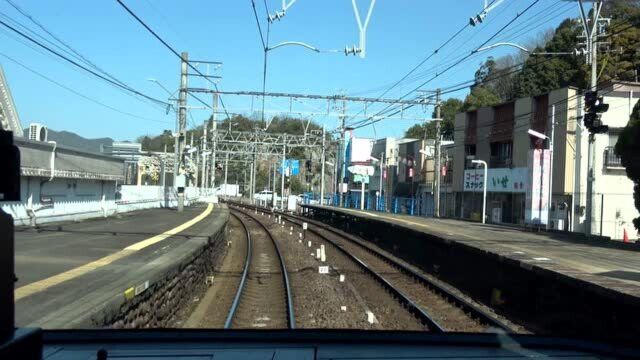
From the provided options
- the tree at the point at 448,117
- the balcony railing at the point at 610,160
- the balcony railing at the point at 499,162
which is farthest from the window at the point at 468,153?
the tree at the point at 448,117

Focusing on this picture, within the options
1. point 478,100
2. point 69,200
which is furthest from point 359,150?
point 69,200

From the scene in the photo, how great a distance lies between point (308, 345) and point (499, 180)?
3924cm

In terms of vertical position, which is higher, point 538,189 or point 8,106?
point 8,106

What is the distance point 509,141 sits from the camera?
1617 inches

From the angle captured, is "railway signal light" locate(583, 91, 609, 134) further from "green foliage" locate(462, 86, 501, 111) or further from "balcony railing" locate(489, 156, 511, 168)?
"green foliage" locate(462, 86, 501, 111)

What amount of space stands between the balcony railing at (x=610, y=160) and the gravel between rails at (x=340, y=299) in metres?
19.7

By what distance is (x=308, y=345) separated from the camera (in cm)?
373

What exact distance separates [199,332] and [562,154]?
113 ft

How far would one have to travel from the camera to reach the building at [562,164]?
3362cm

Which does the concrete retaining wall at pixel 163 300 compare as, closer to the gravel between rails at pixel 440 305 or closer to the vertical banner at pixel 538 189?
the gravel between rails at pixel 440 305

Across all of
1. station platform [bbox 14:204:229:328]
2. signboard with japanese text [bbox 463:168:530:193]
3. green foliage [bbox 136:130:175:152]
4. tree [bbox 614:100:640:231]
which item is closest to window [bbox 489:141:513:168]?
signboard with japanese text [bbox 463:168:530:193]

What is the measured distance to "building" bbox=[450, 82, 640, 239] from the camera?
33.6m

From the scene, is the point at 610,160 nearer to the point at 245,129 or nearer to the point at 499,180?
the point at 499,180

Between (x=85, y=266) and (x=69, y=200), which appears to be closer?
(x=85, y=266)
